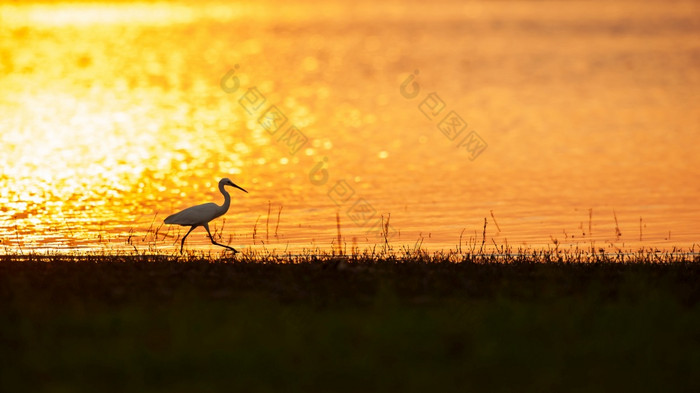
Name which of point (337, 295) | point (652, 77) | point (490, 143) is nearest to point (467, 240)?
point (337, 295)

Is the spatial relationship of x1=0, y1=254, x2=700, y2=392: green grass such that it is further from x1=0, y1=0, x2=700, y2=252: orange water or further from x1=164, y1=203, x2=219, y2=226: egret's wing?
x1=0, y1=0, x2=700, y2=252: orange water

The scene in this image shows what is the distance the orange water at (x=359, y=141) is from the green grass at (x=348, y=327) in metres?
5.54

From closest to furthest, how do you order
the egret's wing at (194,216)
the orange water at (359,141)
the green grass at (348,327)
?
the green grass at (348,327) → the egret's wing at (194,216) → the orange water at (359,141)

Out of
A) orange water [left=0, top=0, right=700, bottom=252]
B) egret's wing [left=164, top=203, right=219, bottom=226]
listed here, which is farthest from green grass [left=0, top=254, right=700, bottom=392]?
orange water [left=0, top=0, right=700, bottom=252]

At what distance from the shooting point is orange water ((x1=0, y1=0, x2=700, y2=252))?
2303cm

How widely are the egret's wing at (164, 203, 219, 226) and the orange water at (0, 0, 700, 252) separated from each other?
1.05m

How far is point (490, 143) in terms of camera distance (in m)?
36.6

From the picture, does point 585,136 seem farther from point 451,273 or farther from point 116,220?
point 451,273

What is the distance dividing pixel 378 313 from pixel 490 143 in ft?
80.3

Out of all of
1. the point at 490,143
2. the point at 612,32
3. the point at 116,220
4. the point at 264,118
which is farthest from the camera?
the point at 612,32

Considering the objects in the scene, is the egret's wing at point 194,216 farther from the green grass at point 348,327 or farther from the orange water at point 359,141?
the green grass at point 348,327

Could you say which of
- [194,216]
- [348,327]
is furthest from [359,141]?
[348,327]

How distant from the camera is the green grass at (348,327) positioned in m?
10.5

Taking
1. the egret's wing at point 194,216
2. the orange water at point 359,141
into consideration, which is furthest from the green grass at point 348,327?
the orange water at point 359,141
